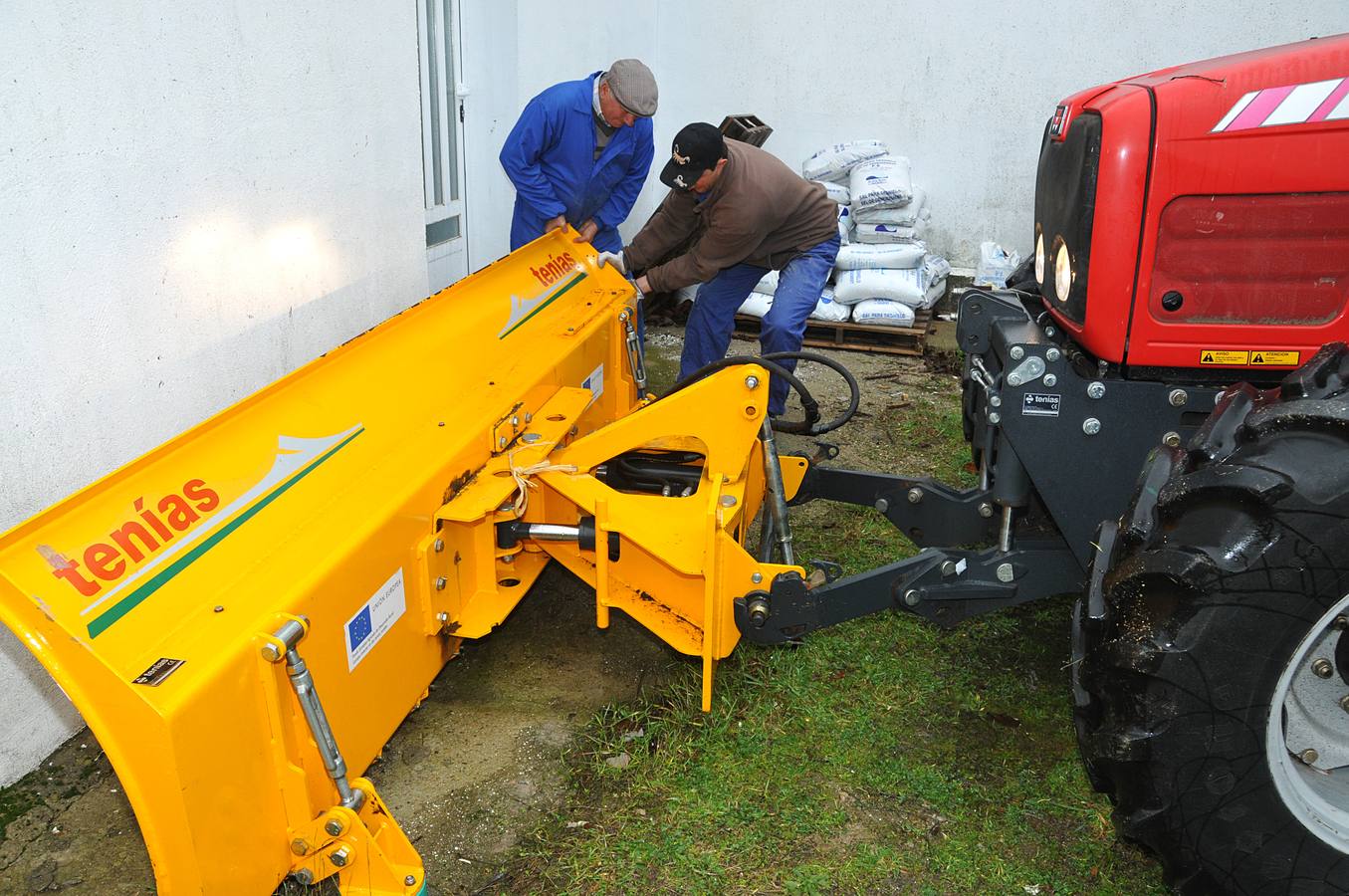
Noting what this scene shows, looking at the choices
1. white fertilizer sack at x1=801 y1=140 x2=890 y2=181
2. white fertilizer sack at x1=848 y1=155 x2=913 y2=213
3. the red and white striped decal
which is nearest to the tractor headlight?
the red and white striped decal

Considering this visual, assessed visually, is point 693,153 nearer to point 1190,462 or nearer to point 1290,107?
point 1290,107

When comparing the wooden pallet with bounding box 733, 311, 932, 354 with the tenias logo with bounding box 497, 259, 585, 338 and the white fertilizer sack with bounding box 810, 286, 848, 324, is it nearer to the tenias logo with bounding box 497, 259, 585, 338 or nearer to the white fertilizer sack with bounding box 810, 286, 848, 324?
the white fertilizer sack with bounding box 810, 286, 848, 324

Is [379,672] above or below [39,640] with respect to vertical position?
below

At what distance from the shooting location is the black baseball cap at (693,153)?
14.2ft

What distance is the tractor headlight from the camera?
8.50 feet

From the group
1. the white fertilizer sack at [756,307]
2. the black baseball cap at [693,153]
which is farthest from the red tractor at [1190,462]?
the white fertilizer sack at [756,307]

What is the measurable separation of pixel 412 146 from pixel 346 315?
2.59ft

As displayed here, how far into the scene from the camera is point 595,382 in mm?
3945

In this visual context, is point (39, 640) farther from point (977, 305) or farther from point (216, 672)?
point (977, 305)

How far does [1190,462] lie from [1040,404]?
0.51 metres

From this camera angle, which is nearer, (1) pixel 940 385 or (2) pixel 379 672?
(2) pixel 379 672

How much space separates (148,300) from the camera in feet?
9.81

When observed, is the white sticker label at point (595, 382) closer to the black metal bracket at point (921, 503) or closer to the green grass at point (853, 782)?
the black metal bracket at point (921, 503)

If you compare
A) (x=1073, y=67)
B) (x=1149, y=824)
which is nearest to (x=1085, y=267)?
(x=1149, y=824)
